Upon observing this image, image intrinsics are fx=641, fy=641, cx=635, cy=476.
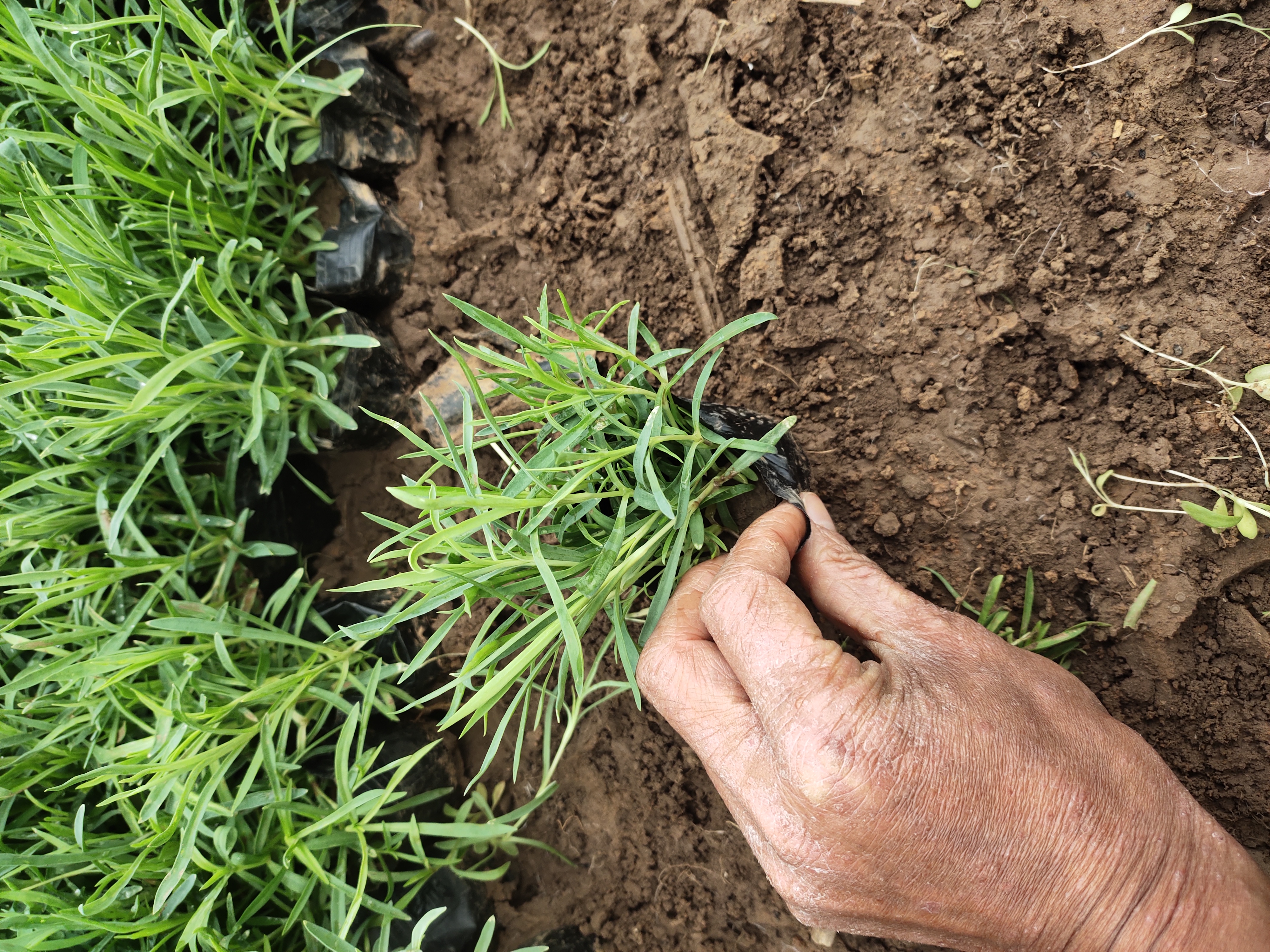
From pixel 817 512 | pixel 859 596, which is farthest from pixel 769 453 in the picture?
pixel 859 596

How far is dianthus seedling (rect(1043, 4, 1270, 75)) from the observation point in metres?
1.26

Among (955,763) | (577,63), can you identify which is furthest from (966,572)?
(577,63)

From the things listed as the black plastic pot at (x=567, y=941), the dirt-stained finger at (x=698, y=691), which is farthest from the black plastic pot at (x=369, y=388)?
the black plastic pot at (x=567, y=941)

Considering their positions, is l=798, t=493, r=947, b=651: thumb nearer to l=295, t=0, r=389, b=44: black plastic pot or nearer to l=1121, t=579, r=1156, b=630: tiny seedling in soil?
l=1121, t=579, r=1156, b=630: tiny seedling in soil

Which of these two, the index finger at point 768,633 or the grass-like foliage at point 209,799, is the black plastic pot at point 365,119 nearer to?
the grass-like foliage at point 209,799

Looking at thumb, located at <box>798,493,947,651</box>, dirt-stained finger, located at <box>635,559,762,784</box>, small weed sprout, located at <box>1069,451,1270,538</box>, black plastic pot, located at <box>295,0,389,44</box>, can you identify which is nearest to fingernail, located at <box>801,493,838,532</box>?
thumb, located at <box>798,493,947,651</box>

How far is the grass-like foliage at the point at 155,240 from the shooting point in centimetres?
166

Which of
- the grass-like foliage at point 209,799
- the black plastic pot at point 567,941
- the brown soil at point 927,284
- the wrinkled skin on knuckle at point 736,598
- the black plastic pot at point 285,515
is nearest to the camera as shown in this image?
the wrinkled skin on knuckle at point 736,598

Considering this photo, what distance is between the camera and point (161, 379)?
5.01 feet

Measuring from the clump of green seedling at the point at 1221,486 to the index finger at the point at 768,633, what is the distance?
2.56ft

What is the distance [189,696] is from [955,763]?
6.47 ft

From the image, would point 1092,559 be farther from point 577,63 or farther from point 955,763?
point 577,63

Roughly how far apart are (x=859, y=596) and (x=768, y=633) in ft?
0.81

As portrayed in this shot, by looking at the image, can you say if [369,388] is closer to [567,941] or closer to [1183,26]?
[567,941]
